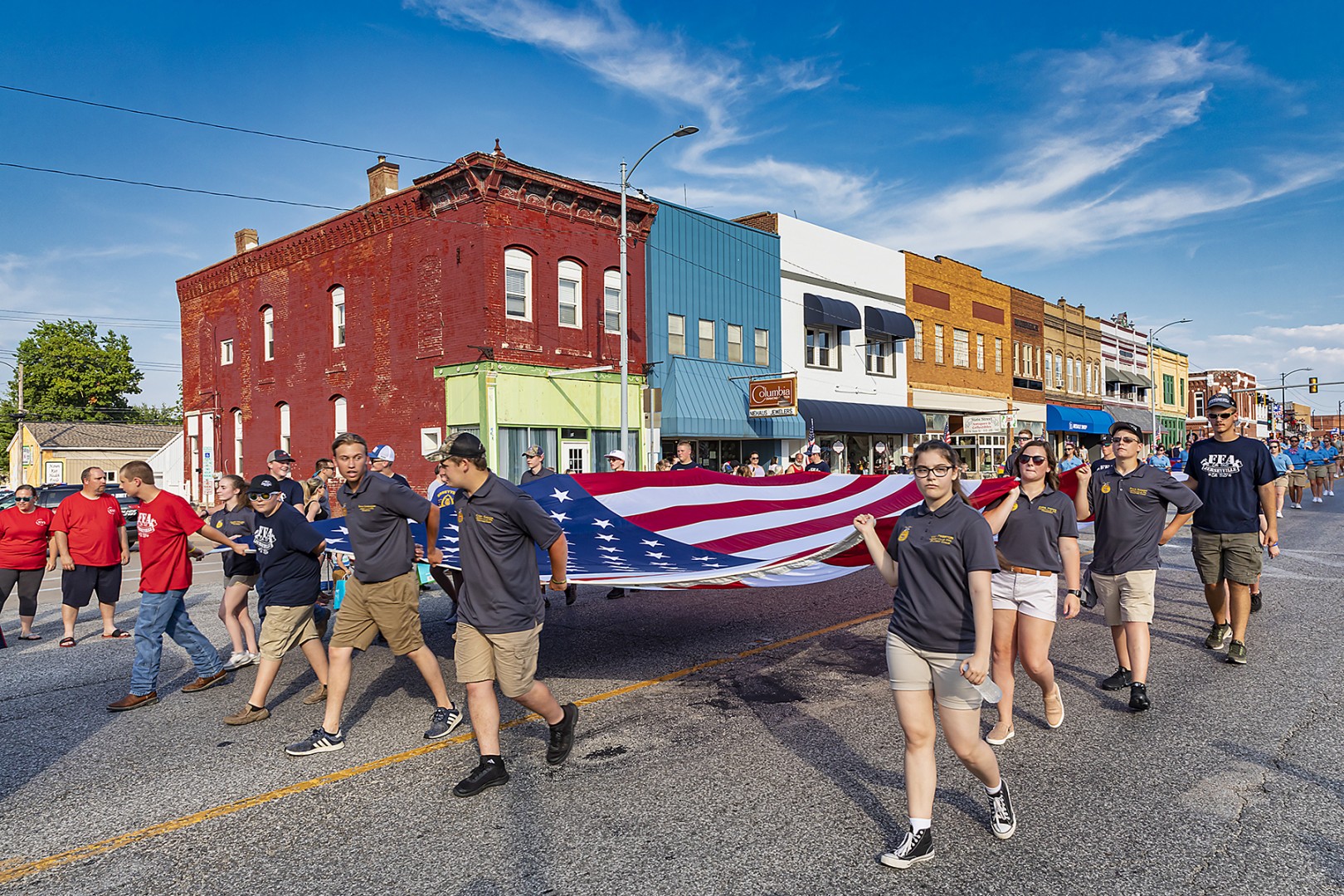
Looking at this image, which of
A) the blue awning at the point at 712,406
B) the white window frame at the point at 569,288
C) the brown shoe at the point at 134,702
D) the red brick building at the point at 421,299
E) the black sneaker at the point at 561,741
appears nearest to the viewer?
the black sneaker at the point at 561,741

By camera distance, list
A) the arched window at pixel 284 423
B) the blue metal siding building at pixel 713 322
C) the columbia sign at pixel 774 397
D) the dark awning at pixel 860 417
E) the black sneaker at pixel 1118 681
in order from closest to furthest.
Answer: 1. the black sneaker at pixel 1118 681
2. the blue metal siding building at pixel 713 322
3. the columbia sign at pixel 774 397
4. the arched window at pixel 284 423
5. the dark awning at pixel 860 417

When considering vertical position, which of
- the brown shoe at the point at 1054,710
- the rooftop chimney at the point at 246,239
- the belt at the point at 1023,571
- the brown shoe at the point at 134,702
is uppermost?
the rooftop chimney at the point at 246,239

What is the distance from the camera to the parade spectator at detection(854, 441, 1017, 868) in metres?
3.64

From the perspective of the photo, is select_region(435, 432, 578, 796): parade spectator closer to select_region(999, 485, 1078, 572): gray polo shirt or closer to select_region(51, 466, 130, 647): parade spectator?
select_region(999, 485, 1078, 572): gray polo shirt

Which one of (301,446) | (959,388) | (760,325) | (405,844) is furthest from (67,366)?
(405,844)

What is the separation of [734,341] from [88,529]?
20722 millimetres

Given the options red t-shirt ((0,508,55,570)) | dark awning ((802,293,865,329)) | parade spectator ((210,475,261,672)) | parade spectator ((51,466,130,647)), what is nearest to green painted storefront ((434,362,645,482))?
dark awning ((802,293,865,329))

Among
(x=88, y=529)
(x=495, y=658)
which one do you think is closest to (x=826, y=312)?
(x=88, y=529)

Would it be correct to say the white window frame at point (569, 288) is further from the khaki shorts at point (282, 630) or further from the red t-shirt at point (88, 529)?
the khaki shorts at point (282, 630)

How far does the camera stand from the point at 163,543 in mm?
6430

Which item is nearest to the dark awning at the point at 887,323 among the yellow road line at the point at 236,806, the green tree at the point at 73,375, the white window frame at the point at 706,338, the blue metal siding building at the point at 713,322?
the blue metal siding building at the point at 713,322

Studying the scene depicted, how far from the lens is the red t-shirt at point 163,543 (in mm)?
6336

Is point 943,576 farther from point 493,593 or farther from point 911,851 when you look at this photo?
point 493,593

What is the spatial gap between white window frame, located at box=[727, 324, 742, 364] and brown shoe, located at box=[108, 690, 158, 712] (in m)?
22.0
